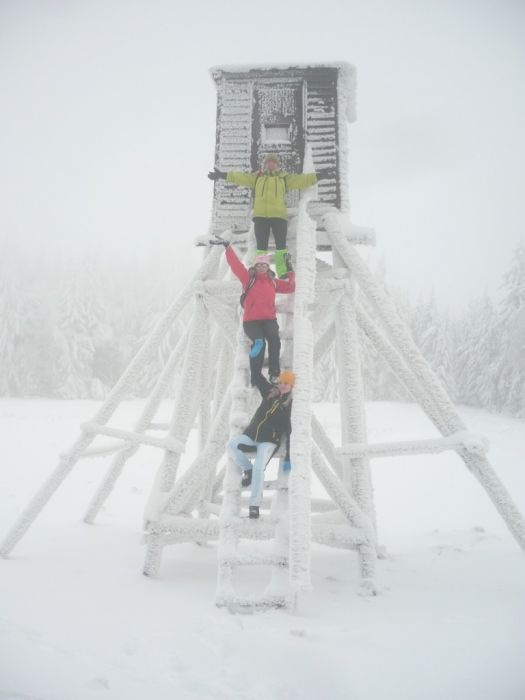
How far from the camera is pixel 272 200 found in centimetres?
596

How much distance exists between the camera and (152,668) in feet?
9.78

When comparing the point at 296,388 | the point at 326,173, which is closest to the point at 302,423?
the point at 296,388

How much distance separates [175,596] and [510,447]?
15.8m

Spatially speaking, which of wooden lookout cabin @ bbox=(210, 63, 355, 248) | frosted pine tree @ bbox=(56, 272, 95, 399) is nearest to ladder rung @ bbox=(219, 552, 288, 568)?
wooden lookout cabin @ bbox=(210, 63, 355, 248)

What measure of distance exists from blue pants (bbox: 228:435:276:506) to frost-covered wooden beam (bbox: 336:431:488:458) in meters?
1.31

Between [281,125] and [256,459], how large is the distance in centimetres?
594

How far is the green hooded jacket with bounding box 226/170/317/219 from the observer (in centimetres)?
596

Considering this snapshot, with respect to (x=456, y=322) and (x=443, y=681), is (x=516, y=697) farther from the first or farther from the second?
(x=456, y=322)

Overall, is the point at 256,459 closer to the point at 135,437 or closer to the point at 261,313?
the point at 261,313

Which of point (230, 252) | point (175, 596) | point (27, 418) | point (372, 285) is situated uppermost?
point (230, 252)

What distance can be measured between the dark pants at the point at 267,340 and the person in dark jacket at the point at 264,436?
440 mm

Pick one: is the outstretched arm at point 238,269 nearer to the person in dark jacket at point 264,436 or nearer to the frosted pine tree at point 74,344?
the person in dark jacket at point 264,436

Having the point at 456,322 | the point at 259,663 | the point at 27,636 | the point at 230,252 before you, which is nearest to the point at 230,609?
the point at 259,663

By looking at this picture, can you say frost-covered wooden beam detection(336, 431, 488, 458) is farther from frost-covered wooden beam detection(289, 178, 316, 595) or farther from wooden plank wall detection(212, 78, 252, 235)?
wooden plank wall detection(212, 78, 252, 235)
